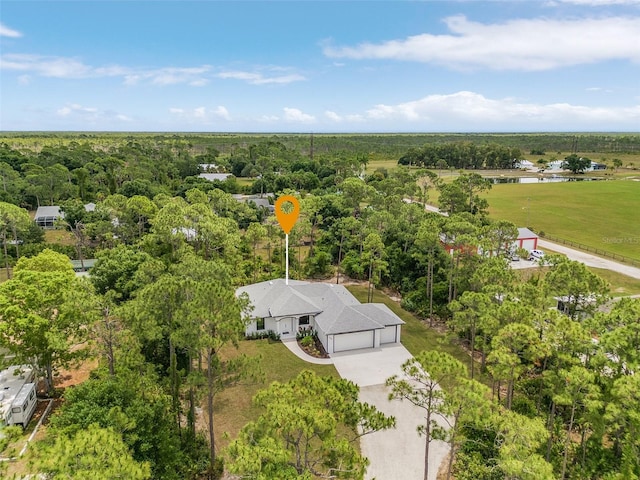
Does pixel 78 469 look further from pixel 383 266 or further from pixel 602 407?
pixel 383 266

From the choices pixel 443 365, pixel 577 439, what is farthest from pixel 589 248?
pixel 443 365

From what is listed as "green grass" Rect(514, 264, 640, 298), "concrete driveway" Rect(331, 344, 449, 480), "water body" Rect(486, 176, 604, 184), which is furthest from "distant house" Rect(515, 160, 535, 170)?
"concrete driveway" Rect(331, 344, 449, 480)

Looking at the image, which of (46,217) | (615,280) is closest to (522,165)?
(615,280)

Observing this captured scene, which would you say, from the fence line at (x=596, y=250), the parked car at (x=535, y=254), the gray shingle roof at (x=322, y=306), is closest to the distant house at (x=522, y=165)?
the fence line at (x=596, y=250)

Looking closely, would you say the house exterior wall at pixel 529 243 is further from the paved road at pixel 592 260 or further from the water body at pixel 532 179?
the water body at pixel 532 179

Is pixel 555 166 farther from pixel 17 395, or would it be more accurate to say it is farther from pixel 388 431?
pixel 17 395

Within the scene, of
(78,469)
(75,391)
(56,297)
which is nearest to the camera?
(78,469)

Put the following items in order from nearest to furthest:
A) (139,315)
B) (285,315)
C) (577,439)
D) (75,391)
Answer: (75,391) → (139,315) → (577,439) → (285,315)
